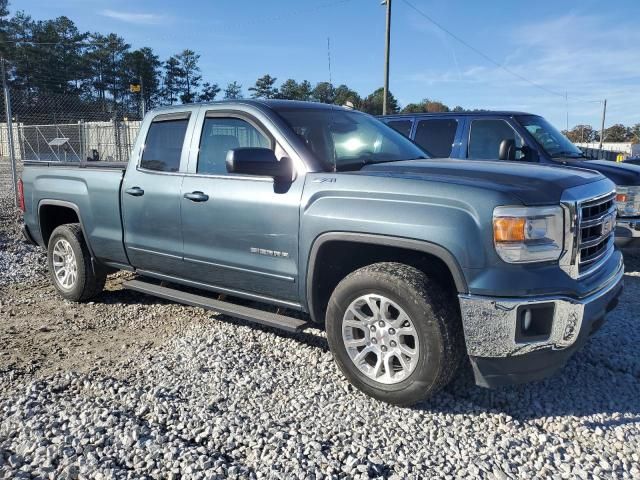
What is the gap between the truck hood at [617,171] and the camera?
21.1ft

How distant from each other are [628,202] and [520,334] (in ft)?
14.1

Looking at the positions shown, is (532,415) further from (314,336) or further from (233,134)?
(233,134)

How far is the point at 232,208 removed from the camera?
160 inches

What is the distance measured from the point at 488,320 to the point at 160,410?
1.99 meters

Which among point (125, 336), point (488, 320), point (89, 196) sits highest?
point (89, 196)

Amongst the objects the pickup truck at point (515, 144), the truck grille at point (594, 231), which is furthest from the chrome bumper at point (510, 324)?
the pickup truck at point (515, 144)

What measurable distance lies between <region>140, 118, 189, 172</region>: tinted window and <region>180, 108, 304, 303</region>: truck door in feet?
0.77

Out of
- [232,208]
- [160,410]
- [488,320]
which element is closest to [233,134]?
[232,208]

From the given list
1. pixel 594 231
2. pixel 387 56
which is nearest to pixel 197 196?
pixel 594 231

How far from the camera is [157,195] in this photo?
4613mm

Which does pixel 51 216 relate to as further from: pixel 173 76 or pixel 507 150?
pixel 173 76

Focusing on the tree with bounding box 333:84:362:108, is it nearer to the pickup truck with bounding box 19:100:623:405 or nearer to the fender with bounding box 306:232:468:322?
the pickup truck with bounding box 19:100:623:405

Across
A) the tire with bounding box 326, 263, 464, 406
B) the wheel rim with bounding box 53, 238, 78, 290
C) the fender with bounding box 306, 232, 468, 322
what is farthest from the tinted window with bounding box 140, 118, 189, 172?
the tire with bounding box 326, 263, 464, 406

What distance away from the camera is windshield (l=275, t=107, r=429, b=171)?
13.3 ft
